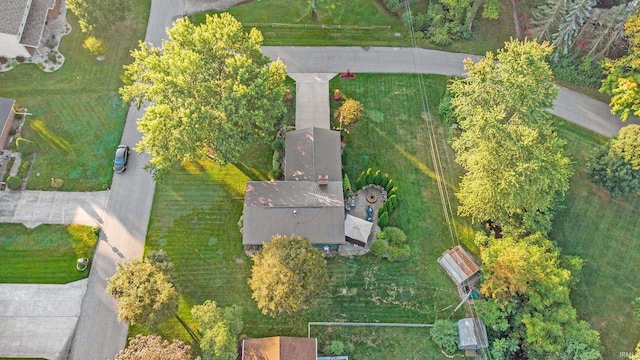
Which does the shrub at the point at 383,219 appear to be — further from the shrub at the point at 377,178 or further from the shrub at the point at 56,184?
the shrub at the point at 56,184

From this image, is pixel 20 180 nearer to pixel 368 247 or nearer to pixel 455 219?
pixel 368 247

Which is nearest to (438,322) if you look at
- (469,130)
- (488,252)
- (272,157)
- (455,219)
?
(488,252)

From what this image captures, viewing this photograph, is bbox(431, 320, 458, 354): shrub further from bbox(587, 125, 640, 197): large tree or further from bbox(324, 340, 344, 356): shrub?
bbox(587, 125, 640, 197): large tree

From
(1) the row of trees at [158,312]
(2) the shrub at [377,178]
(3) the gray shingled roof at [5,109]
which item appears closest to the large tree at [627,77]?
(2) the shrub at [377,178]

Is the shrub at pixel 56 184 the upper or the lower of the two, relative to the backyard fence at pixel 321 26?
lower

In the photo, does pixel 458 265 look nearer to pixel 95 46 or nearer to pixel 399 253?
pixel 399 253

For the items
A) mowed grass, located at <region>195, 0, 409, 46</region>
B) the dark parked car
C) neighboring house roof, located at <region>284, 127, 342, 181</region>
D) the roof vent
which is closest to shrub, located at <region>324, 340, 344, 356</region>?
the roof vent
